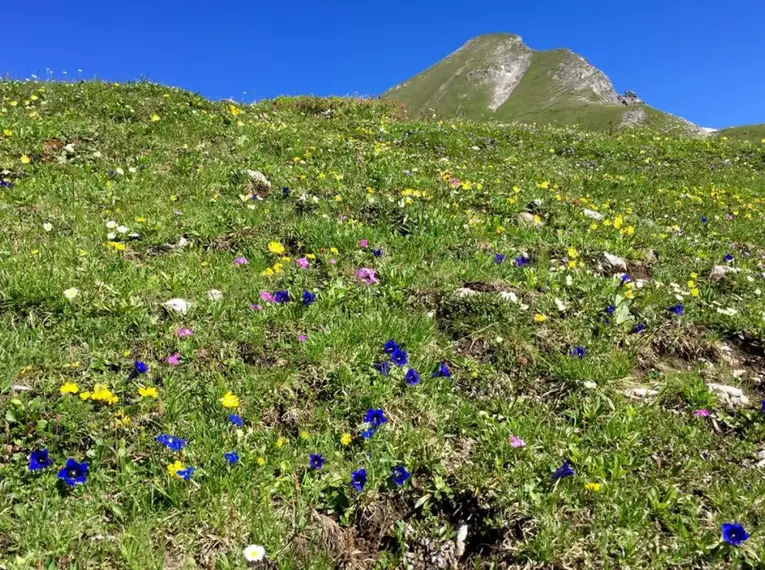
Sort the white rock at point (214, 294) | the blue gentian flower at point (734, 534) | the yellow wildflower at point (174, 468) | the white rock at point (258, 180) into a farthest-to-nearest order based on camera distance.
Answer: the white rock at point (258, 180), the white rock at point (214, 294), the yellow wildflower at point (174, 468), the blue gentian flower at point (734, 534)

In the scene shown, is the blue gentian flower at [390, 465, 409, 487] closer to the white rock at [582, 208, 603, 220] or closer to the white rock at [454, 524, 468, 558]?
the white rock at [454, 524, 468, 558]

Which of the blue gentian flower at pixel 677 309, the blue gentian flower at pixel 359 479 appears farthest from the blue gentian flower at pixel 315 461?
the blue gentian flower at pixel 677 309

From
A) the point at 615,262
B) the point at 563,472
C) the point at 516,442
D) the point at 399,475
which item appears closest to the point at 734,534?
the point at 563,472

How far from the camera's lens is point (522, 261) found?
24.7 ft

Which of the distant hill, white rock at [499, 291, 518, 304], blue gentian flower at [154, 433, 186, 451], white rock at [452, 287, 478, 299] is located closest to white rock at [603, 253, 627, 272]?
white rock at [499, 291, 518, 304]

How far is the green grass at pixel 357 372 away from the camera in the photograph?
3.75 m

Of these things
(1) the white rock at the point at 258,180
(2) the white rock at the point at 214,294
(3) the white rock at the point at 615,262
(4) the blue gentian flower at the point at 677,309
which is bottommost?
(4) the blue gentian flower at the point at 677,309

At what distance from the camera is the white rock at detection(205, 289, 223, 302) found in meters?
5.96

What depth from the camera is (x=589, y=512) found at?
3.92 meters

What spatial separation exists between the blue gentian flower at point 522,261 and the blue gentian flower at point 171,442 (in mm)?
4870

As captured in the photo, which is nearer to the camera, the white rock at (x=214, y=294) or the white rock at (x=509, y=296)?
the white rock at (x=214, y=294)

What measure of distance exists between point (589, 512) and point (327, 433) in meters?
2.05

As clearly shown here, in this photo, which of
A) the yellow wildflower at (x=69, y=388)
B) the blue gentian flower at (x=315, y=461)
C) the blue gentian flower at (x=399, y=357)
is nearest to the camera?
the blue gentian flower at (x=315, y=461)

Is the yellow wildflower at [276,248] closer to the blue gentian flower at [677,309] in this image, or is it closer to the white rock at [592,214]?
the blue gentian flower at [677,309]
